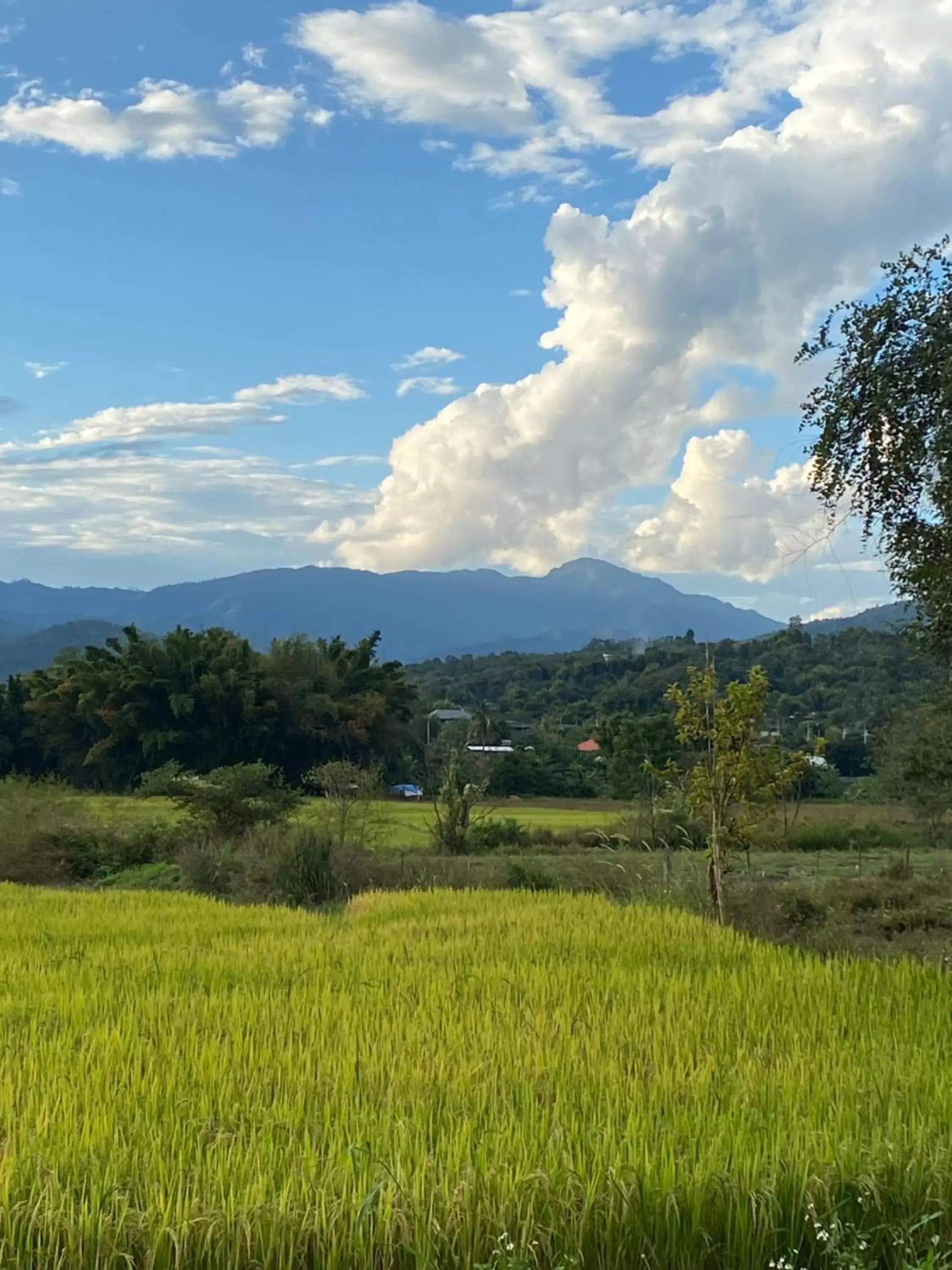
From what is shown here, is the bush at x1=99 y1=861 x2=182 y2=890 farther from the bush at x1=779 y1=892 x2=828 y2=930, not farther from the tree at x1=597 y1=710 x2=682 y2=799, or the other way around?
the tree at x1=597 y1=710 x2=682 y2=799

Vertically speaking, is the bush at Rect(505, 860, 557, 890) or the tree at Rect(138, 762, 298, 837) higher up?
the tree at Rect(138, 762, 298, 837)

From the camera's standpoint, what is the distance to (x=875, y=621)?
129ft

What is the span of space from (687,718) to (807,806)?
91.7 feet

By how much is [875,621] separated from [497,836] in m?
19.0

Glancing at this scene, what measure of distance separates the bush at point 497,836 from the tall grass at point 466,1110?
56.3 ft

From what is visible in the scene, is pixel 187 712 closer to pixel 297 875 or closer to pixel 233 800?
pixel 233 800

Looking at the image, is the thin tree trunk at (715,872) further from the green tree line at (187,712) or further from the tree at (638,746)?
the green tree line at (187,712)

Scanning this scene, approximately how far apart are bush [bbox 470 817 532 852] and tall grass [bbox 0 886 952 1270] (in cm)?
1717

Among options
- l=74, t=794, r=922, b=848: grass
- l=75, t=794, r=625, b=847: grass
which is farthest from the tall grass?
l=75, t=794, r=625, b=847: grass

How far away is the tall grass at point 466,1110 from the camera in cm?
335

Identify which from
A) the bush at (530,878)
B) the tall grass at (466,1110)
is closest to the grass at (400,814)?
the bush at (530,878)

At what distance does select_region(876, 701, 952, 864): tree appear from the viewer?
12.5m

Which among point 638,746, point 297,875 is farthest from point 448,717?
point 297,875

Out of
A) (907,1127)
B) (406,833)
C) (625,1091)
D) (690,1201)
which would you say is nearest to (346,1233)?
(690,1201)
